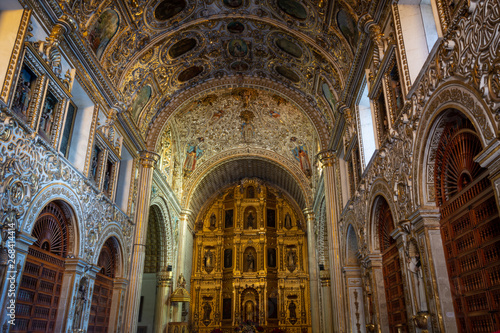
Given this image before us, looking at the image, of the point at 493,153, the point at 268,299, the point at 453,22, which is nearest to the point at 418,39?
the point at 453,22

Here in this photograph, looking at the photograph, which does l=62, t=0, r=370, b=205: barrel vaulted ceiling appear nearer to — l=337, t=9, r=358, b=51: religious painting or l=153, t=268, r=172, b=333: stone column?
l=337, t=9, r=358, b=51: religious painting

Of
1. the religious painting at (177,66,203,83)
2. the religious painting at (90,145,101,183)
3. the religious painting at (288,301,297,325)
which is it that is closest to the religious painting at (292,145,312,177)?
the religious painting at (177,66,203,83)

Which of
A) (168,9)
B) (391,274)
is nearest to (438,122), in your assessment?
(391,274)

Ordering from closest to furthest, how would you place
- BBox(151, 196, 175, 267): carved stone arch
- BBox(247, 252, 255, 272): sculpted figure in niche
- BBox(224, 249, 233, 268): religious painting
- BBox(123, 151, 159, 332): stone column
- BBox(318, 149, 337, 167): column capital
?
BBox(123, 151, 159, 332): stone column → BBox(318, 149, 337, 167): column capital → BBox(151, 196, 175, 267): carved stone arch → BBox(247, 252, 255, 272): sculpted figure in niche → BBox(224, 249, 233, 268): religious painting

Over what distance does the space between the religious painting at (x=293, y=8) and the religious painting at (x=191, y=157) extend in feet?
36.1

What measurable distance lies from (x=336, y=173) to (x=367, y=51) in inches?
234

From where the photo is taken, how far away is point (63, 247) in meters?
10.8

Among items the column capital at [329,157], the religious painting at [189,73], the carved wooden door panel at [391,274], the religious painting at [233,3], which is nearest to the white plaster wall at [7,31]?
the religious painting at [233,3]

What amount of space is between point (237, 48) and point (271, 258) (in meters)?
15.5

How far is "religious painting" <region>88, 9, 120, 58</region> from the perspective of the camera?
12.1 metres

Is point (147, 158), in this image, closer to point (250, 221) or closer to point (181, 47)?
point (181, 47)

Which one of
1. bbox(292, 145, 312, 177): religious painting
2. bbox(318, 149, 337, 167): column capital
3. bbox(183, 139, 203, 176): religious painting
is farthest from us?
bbox(183, 139, 203, 176): religious painting

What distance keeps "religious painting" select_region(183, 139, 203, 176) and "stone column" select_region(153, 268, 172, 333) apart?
6141mm

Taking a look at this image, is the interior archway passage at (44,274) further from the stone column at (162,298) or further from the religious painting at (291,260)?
the religious painting at (291,260)
